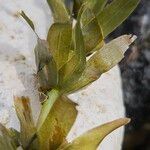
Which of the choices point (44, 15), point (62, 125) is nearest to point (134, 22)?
point (44, 15)

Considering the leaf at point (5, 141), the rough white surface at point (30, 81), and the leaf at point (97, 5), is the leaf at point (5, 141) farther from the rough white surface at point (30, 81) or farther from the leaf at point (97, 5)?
the leaf at point (97, 5)

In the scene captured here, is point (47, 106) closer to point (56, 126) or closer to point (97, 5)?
point (56, 126)

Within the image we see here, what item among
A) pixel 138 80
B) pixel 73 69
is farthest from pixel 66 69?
pixel 138 80

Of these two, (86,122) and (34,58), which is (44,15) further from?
(86,122)

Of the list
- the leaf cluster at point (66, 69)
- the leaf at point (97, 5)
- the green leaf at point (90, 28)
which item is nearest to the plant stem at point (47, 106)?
the leaf cluster at point (66, 69)

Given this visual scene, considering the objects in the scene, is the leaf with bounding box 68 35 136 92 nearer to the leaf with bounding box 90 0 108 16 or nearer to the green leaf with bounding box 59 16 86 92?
the green leaf with bounding box 59 16 86 92

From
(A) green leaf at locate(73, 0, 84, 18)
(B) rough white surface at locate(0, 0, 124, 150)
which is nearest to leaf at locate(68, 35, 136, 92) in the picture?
(B) rough white surface at locate(0, 0, 124, 150)
